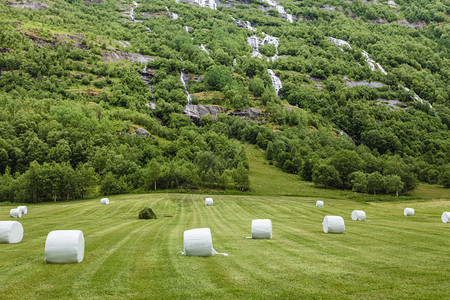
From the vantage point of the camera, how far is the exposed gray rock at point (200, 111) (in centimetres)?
16275

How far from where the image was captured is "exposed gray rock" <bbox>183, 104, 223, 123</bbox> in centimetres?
16275

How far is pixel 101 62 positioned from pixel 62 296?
189 meters

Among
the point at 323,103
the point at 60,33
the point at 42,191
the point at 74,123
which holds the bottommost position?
the point at 42,191

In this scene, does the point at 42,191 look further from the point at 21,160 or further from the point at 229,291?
the point at 229,291

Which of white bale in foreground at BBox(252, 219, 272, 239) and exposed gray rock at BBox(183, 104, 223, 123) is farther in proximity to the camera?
exposed gray rock at BBox(183, 104, 223, 123)

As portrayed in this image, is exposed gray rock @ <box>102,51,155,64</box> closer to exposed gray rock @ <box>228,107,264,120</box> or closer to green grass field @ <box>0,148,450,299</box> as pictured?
exposed gray rock @ <box>228,107,264,120</box>

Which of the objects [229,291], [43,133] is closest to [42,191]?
[43,133]

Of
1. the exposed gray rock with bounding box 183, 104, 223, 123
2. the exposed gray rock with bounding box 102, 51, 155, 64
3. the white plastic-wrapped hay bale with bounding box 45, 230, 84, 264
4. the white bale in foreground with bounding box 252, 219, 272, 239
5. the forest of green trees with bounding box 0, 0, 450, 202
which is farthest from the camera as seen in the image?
the exposed gray rock with bounding box 102, 51, 155, 64

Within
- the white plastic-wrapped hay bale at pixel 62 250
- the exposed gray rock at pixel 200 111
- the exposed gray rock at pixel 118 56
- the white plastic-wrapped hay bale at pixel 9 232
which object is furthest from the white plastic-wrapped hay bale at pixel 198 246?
the exposed gray rock at pixel 118 56

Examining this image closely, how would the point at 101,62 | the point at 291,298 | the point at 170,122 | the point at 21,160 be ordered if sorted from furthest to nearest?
the point at 101,62 → the point at 170,122 → the point at 21,160 → the point at 291,298

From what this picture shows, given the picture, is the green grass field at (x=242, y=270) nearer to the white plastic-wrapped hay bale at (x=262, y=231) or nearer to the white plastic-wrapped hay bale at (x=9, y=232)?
the white plastic-wrapped hay bale at (x=9, y=232)

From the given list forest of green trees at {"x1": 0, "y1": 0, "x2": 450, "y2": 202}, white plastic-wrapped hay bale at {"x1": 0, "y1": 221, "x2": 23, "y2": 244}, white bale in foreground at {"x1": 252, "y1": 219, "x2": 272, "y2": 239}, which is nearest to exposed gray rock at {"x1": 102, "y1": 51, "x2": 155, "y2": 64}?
forest of green trees at {"x1": 0, "y1": 0, "x2": 450, "y2": 202}

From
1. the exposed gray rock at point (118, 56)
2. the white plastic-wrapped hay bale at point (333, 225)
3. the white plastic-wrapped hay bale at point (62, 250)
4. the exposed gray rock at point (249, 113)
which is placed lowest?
the white plastic-wrapped hay bale at point (333, 225)

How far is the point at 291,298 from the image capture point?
1014 cm
